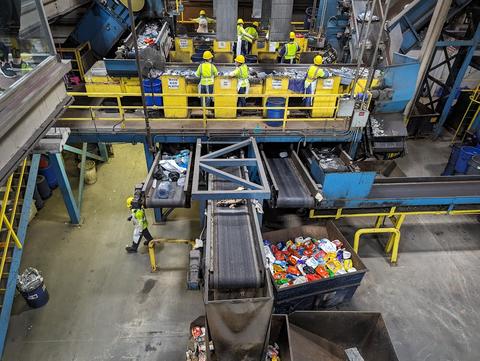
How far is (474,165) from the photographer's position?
810cm

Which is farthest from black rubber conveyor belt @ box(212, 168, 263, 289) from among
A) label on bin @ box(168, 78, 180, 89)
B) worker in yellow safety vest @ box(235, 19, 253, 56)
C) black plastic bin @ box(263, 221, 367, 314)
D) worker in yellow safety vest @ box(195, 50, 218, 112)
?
worker in yellow safety vest @ box(235, 19, 253, 56)

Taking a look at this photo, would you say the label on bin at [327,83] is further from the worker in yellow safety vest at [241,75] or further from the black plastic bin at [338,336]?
the black plastic bin at [338,336]

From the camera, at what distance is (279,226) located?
786 centimetres

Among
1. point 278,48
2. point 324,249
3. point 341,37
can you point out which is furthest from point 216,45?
point 324,249

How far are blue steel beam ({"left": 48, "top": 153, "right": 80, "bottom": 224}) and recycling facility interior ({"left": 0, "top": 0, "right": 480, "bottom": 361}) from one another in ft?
0.15

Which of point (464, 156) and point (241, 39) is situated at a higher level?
point (241, 39)

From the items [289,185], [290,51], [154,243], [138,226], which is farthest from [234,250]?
[290,51]

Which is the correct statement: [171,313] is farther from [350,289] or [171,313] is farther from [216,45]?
[216,45]

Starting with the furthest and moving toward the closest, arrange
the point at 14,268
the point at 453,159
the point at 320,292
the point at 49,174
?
the point at 453,159 → the point at 49,174 → the point at 320,292 → the point at 14,268

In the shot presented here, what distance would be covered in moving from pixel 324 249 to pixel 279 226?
1591mm

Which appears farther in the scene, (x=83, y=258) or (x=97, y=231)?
(x=97, y=231)

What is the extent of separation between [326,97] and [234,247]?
4.66 meters

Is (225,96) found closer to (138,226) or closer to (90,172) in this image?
(138,226)

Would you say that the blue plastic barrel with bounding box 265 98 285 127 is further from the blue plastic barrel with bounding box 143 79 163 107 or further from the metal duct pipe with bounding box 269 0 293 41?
the blue plastic barrel with bounding box 143 79 163 107
